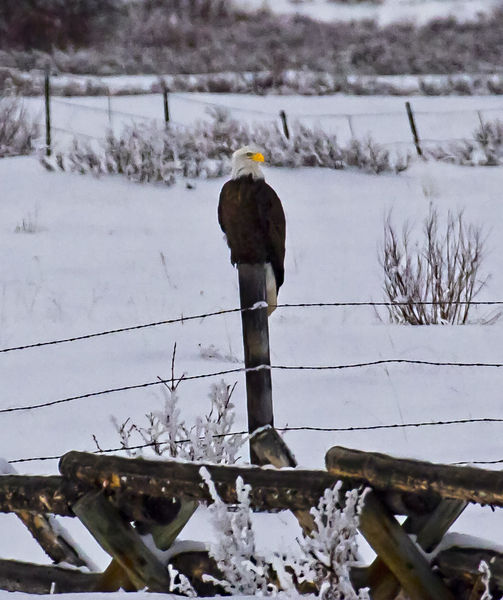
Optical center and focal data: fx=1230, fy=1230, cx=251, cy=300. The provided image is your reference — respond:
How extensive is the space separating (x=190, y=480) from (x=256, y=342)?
1873 mm

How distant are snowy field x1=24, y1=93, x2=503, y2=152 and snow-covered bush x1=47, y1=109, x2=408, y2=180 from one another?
1501 millimetres

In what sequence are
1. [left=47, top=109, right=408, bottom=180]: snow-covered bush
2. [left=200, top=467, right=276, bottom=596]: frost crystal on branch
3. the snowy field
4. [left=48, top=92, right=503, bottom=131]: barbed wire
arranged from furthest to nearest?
[left=48, top=92, right=503, bottom=131]: barbed wire → the snowy field → [left=47, top=109, right=408, bottom=180]: snow-covered bush → [left=200, top=467, right=276, bottom=596]: frost crystal on branch

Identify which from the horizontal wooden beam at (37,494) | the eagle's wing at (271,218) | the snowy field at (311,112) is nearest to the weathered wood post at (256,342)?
the eagle's wing at (271,218)

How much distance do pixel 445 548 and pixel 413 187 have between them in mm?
12769

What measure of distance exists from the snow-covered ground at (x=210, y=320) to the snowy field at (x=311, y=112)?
3474 mm

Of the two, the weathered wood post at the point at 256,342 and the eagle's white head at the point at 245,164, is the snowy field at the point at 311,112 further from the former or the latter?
the weathered wood post at the point at 256,342

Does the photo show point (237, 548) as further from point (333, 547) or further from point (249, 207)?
point (249, 207)

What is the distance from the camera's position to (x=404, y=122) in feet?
67.9

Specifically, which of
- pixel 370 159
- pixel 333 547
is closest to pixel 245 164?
pixel 333 547

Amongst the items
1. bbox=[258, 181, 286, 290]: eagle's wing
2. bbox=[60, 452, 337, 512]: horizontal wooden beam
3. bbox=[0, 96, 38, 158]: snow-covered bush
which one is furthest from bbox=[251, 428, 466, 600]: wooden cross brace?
bbox=[0, 96, 38, 158]: snow-covered bush

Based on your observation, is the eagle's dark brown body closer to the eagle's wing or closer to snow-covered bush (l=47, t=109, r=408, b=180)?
the eagle's wing

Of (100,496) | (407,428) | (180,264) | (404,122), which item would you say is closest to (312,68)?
(404,122)

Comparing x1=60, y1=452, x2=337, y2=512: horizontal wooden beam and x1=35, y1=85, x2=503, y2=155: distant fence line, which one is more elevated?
x1=35, y1=85, x2=503, y2=155: distant fence line

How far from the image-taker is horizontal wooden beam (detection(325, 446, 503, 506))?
9.62 feet
